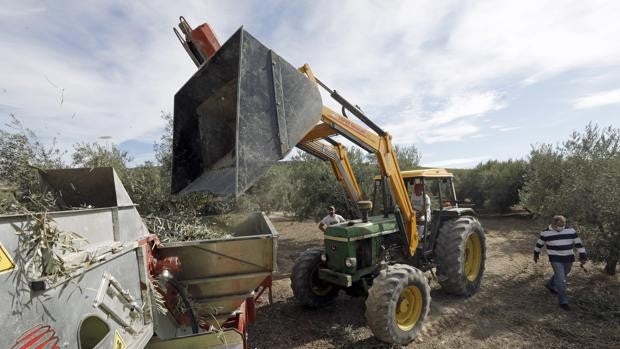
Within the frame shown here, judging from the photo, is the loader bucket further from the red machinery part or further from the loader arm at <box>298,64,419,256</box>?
the loader arm at <box>298,64,419,256</box>

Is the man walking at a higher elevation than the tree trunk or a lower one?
higher

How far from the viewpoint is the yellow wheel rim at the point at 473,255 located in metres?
6.50

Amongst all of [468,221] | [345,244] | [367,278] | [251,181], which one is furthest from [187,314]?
[468,221]

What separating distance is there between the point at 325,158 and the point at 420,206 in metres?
2.03

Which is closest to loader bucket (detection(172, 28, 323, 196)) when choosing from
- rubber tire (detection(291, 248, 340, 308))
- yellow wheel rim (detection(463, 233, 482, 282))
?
rubber tire (detection(291, 248, 340, 308))

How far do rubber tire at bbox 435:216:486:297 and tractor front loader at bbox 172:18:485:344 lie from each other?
0.06ft

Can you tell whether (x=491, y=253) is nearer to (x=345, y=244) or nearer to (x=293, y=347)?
(x=345, y=244)

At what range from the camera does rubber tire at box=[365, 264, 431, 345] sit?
13.7ft

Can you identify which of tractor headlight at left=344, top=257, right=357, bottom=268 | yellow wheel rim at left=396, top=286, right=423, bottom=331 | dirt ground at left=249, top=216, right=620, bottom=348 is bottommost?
dirt ground at left=249, top=216, right=620, bottom=348

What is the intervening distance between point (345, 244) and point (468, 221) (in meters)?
2.78

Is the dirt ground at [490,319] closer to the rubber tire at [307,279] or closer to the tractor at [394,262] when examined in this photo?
the rubber tire at [307,279]

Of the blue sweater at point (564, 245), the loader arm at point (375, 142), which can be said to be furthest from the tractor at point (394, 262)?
the blue sweater at point (564, 245)

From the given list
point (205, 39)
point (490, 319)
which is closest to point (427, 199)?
point (490, 319)

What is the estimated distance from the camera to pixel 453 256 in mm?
5656
